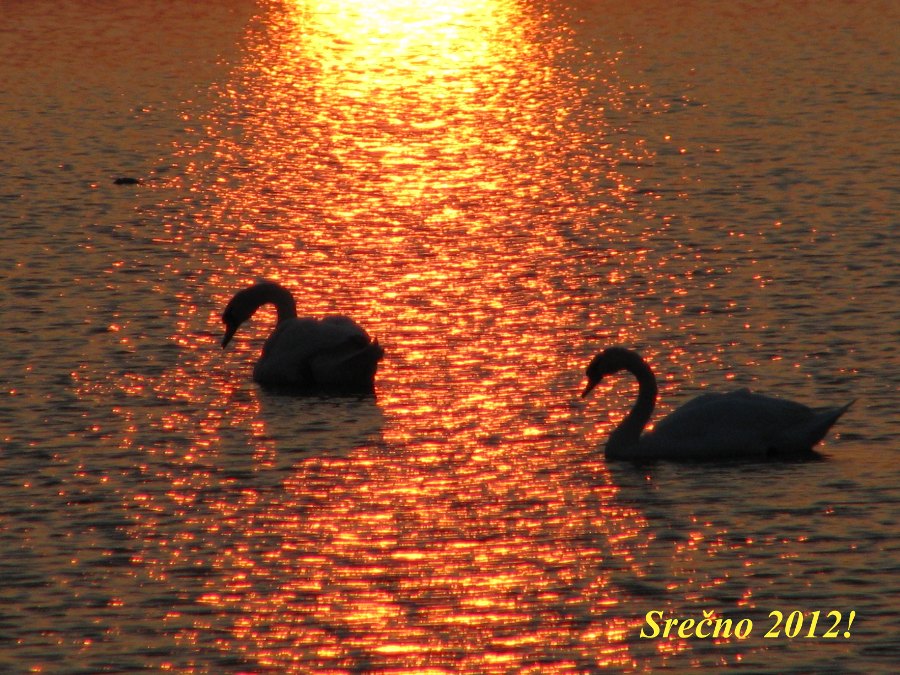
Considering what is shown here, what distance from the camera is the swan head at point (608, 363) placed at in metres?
20.5

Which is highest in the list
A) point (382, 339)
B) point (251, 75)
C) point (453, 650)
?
point (453, 650)

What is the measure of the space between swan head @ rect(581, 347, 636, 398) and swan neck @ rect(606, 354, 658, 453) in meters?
0.05

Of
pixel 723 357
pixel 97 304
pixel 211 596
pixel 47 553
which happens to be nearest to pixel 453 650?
pixel 211 596

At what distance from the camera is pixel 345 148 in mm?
40500

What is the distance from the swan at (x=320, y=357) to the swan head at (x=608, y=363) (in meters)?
2.86

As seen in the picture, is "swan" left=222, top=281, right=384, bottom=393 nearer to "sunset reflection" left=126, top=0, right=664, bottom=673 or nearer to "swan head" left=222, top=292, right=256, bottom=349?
"sunset reflection" left=126, top=0, right=664, bottom=673

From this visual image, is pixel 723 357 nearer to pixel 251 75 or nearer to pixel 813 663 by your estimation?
pixel 813 663

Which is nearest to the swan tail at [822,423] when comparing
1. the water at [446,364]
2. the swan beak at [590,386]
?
the water at [446,364]

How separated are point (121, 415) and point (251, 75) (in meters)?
31.7

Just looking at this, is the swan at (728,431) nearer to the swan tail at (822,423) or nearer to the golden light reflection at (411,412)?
the swan tail at (822,423)

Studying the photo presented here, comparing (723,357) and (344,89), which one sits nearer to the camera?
(723,357)

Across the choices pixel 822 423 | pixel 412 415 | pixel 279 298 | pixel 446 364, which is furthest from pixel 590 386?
pixel 279 298

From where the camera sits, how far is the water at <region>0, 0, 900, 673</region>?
50.5 ft

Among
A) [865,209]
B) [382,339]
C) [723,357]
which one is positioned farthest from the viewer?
[865,209]
